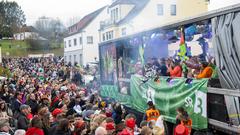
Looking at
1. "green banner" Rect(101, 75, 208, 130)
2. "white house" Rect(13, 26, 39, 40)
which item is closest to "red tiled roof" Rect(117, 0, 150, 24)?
"green banner" Rect(101, 75, 208, 130)

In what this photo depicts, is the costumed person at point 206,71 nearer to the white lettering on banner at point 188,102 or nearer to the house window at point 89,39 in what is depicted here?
the white lettering on banner at point 188,102

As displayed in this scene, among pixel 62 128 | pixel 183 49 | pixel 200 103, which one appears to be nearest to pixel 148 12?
pixel 183 49

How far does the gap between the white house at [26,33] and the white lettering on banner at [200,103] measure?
81714mm

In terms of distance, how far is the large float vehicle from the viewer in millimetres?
6922

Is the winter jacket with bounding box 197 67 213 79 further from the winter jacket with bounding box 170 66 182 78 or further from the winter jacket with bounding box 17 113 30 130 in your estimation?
the winter jacket with bounding box 17 113 30 130

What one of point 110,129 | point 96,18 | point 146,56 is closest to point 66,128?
point 110,129

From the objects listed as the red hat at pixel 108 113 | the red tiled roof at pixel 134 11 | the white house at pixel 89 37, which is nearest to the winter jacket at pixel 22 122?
the red hat at pixel 108 113

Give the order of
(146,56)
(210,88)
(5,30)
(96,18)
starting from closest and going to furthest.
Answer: (210,88)
(146,56)
(96,18)
(5,30)

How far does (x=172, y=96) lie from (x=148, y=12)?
3335cm

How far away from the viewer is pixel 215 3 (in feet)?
66.8

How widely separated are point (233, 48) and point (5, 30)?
79.4 m

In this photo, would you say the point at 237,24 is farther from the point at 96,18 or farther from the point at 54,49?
the point at 54,49

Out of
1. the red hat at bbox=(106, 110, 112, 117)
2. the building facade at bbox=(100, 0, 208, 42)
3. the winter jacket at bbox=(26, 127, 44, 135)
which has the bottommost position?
the red hat at bbox=(106, 110, 112, 117)

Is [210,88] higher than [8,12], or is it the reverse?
[8,12]
